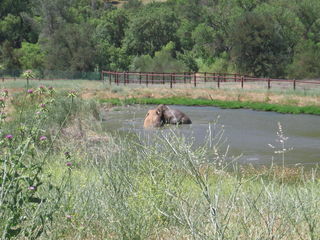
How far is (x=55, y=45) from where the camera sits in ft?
214

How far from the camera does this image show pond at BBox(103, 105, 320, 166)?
18005mm

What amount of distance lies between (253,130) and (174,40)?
5343cm

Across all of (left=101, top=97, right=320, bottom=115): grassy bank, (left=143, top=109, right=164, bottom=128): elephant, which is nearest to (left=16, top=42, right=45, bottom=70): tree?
(left=101, top=97, right=320, bottom=115): grassy bank

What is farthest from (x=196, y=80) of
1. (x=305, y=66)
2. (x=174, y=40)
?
(x=174, y=40)

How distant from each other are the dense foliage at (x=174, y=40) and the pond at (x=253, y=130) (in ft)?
80.4

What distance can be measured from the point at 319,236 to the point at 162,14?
7138 cm

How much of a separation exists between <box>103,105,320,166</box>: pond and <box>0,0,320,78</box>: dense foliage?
80.4 feet

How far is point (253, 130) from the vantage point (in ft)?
80.2

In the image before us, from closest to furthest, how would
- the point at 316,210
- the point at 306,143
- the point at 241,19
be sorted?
1. the point at 316,210
2. the point at 306,143
3. the point at 241,19

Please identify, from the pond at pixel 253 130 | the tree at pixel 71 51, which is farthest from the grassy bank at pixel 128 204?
the tree at pixel 71 51

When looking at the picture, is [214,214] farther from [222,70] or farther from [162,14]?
[162,14]

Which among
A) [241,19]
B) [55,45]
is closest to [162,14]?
[55,45]

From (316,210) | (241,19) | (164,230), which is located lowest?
(164,230)

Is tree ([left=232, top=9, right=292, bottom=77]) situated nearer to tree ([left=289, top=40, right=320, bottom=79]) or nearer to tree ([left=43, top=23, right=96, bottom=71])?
tree ([left=289, top=40, right=320, bottom=79])
